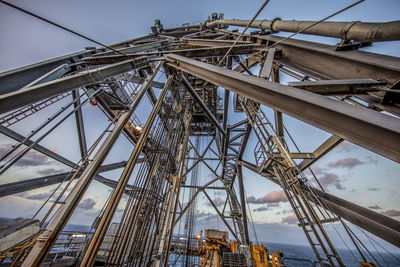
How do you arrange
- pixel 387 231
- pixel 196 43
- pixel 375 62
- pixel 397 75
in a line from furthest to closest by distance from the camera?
1. pixel 196 43
2. pixel 387 231
3. pixel 375 62
4. pixel 397 75

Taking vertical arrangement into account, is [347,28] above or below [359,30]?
above

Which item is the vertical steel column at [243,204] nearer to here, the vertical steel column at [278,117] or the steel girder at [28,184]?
the vertical steel column at [278,117]

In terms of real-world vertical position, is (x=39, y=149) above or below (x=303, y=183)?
above

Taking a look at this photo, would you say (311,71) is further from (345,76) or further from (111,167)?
(111,167)

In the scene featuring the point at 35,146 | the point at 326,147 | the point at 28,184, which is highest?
the point at 35,146

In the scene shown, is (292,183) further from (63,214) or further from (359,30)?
(63,214)

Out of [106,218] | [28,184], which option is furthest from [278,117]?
[28,184]

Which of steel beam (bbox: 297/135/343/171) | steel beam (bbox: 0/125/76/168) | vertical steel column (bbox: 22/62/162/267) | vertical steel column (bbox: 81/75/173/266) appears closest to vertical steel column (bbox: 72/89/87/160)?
steel beam (bbox: 0/125/76/168)

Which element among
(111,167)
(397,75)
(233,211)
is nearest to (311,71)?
(397,75)

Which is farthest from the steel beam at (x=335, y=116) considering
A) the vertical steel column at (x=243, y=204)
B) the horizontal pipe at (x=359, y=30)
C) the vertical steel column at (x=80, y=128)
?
the vertical steel column at (x=243, y=204)
